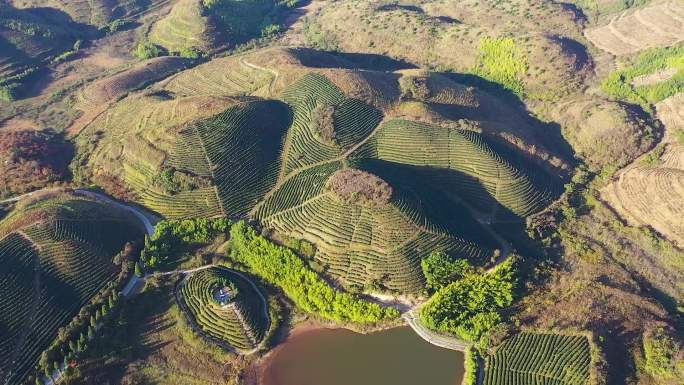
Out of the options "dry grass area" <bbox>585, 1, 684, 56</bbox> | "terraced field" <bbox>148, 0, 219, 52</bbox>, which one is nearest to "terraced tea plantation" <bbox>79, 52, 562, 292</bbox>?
"terraced field" <bbox>148, 0, 219, 52</bbox>

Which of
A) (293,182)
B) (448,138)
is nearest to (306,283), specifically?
(293,182)

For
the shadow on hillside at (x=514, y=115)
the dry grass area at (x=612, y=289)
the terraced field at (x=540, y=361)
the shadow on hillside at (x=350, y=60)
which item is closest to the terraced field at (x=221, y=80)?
the shadow on hillside at (x=350, y=60)

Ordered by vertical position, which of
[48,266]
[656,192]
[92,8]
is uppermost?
[92,8]

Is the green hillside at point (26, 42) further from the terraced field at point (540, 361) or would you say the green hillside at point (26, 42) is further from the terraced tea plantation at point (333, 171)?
the terraced field at point (540, 361)

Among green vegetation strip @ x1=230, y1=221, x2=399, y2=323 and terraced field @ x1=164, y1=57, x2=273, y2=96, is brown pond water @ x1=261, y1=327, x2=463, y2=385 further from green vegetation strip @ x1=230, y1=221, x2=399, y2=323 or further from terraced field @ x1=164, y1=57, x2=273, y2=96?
terraced field @ x1=164, y1=57, x2=273, y2=96

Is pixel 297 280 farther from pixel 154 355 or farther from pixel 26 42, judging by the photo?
pixel 26 42

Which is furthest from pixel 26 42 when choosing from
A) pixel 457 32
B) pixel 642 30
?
pixel 642 30

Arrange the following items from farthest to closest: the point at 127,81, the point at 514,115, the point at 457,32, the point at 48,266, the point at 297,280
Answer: the point at 457,32, the point at 127,81, the point at 514,115, the point at 297,280, the point at 48,266
